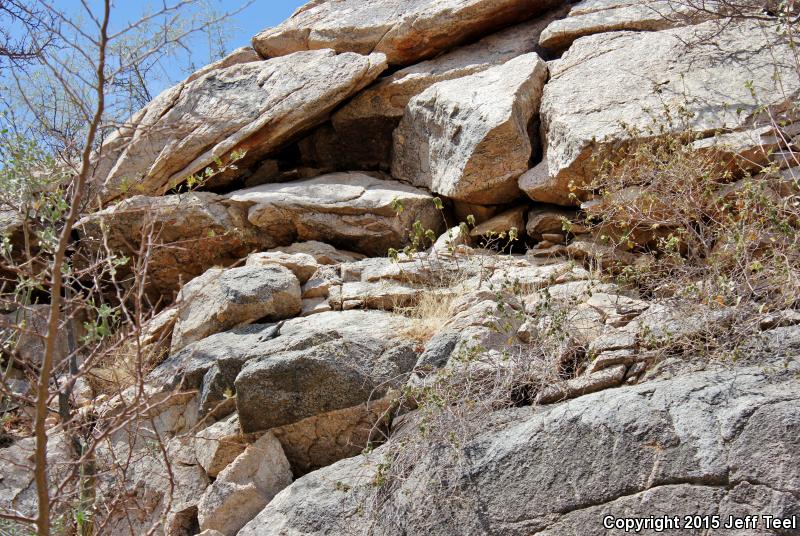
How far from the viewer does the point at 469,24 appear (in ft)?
27.6

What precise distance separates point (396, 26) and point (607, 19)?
2.08m

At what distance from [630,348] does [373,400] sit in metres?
1.51

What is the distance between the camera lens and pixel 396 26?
8648 mm

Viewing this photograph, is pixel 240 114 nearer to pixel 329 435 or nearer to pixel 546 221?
pixel 546 221

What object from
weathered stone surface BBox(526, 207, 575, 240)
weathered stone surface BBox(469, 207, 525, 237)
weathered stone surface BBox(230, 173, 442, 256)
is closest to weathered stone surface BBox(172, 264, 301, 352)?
weathered stone surface BBox(230, 173, 442, 256)

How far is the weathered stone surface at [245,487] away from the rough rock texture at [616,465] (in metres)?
0.54

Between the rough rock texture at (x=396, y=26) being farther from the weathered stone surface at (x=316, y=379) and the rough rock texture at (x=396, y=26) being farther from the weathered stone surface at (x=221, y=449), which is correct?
the weathered stone surface at (x=221, y=449)

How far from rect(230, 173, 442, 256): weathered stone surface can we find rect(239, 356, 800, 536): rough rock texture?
3.24 m

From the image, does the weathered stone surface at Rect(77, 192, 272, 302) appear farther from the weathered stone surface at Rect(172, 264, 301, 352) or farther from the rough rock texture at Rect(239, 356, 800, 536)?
the rough rock texture at Rect(239, 356, 800, 536)

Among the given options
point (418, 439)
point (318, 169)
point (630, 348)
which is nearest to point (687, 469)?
point (630, 348)

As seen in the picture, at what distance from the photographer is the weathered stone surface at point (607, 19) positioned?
303 inches

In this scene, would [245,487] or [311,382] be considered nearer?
[245,487]

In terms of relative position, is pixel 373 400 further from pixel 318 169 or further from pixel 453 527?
pixel 318 169

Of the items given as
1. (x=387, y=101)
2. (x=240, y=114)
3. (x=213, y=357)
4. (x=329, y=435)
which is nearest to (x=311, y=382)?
(x=329, y=435)
